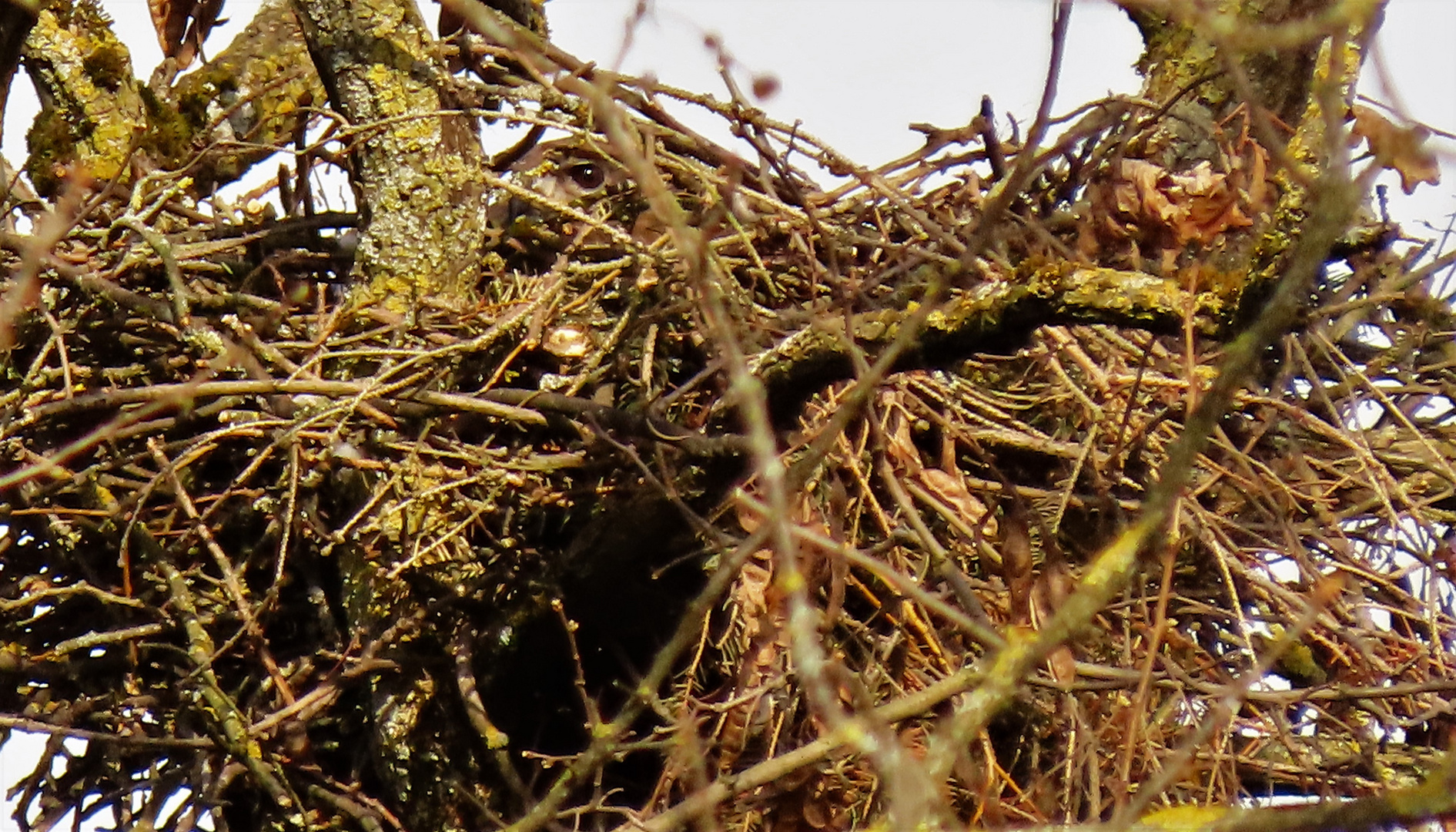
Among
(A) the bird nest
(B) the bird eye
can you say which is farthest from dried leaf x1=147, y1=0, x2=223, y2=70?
(B) the bird eye

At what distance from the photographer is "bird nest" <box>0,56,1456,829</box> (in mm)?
2031

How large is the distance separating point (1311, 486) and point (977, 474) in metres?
0.52

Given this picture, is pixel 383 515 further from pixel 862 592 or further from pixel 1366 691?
pixel 1366 691

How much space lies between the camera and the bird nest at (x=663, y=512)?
2.03 m

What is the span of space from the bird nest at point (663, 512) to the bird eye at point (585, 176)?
99mm

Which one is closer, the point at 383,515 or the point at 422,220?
the point at 383,515

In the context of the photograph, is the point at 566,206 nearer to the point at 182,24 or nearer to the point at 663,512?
the point at 663,512

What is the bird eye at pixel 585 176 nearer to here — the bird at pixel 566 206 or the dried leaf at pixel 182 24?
the bird at pixel 566 206

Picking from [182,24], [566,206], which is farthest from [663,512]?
[182,24]

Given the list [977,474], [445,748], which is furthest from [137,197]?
[977,474]

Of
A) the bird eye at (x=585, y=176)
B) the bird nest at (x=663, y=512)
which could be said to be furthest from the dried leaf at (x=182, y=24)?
the bird eye at (x=585, y=176)

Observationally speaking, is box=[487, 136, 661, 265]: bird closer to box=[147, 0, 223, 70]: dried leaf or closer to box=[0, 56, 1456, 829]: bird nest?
box=[0, 56, 1456, 829]: bird nest

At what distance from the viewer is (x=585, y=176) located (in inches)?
108

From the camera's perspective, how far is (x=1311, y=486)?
248 cm
